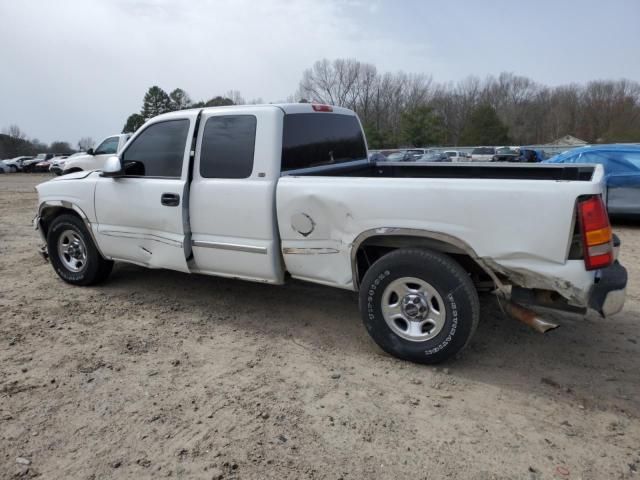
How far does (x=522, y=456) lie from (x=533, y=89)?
104 metres

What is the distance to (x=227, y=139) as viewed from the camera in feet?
13.9

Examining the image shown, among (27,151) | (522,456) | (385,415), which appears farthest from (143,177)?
(27,151)

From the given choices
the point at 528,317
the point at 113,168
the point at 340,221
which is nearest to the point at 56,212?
the point at 113,168

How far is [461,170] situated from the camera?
A: 15.7 feet

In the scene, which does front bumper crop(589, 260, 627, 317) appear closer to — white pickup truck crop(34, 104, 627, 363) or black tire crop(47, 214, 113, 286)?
white pickup truck crop(34, 104, 627, 363)

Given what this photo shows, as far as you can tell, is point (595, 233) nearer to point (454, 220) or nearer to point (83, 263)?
point (454, 220)

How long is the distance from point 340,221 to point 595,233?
5.49 feet

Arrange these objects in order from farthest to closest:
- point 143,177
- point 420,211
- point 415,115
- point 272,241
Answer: point 415,115 < point 143,177 < point 272,241 < point 420,211

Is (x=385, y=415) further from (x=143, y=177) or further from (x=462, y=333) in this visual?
(x=143, y=177)

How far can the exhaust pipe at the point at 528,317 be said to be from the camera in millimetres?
3164

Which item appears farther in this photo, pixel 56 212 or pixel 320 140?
pixel 56 212

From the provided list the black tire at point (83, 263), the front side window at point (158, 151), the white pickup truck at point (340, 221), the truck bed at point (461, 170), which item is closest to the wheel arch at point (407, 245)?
the white pickup truck at point (340, 221)

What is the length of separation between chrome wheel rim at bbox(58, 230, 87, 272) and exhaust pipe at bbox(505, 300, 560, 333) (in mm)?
4447

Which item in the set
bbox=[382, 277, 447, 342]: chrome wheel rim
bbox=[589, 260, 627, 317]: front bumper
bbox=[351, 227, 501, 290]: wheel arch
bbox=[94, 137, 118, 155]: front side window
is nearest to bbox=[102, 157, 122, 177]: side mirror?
bbox=[351, 227, 501, 290]: wheel arch
